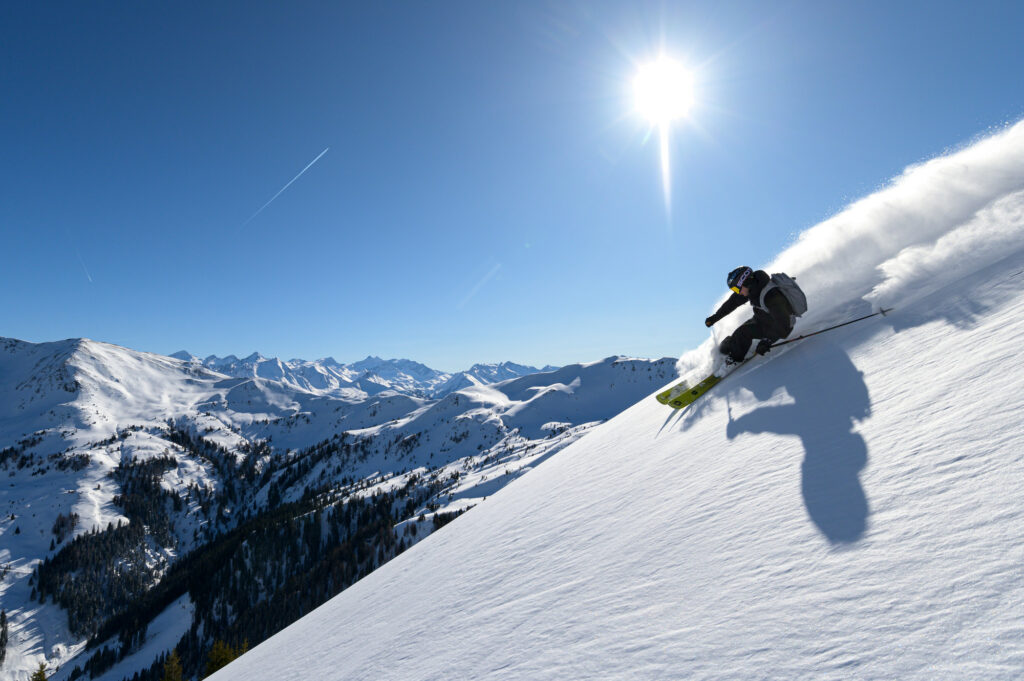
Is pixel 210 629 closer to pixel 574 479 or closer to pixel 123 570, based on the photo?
pixel 123 570

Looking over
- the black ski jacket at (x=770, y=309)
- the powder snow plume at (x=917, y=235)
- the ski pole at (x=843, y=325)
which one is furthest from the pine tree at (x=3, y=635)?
the powder snow plume at (x=917, y=235)

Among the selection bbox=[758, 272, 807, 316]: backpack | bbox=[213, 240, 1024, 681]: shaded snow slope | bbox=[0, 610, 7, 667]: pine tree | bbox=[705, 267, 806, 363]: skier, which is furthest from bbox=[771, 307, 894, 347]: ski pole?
bbox=[0, 610, 7, 667]: pine tree

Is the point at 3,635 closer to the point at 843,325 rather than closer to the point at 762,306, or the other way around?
the point at 762,306

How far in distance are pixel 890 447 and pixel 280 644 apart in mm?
9771

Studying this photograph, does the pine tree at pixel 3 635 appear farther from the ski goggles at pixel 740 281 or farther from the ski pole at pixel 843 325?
the ski pole at pixel 843 325

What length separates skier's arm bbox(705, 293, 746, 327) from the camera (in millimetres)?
8373

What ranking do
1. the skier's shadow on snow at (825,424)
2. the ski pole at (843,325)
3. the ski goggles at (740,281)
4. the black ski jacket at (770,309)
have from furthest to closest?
1. the ski goggles at (740,281)
2. the black ski jacket at (770,309)
3. the ski pole at (843,325)
4. the skier's shadow on snow at (825,424)

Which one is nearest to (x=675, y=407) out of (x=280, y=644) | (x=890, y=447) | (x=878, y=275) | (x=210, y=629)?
(x=878, y=275)

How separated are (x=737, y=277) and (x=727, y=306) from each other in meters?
0.90

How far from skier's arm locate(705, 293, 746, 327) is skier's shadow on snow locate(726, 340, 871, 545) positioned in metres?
1.44

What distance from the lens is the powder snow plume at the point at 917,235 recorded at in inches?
236

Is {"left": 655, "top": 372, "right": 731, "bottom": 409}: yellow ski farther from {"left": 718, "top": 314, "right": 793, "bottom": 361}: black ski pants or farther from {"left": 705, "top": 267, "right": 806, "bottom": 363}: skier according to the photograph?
{"left": 705, "top": 267, "right": 806, "bottom": 363}: skier

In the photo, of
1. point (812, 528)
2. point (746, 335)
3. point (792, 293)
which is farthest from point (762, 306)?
point (812, 528)

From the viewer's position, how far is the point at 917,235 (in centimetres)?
726
